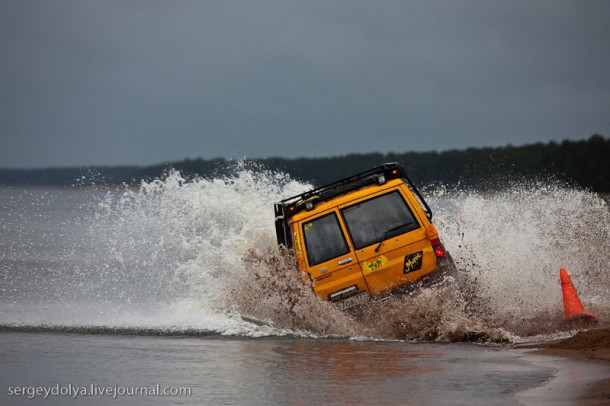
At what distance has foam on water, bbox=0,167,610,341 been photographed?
1235 centimetres

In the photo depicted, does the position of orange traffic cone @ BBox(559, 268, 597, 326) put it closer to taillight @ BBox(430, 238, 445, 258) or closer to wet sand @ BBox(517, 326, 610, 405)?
wet sand @ BBox(517, 326, 610, 405)

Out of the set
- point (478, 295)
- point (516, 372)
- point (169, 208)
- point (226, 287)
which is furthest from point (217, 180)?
point (516, 372)

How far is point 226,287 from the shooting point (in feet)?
49.9

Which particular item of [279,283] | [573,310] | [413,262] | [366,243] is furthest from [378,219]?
[573,310]

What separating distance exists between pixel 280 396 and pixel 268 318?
4.90 meters

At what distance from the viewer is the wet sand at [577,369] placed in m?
8.11

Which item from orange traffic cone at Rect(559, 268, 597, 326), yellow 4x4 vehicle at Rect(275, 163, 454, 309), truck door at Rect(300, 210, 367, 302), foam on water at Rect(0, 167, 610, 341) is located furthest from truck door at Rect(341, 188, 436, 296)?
orange traffic cone at Rect(559, 268, 597, 326)

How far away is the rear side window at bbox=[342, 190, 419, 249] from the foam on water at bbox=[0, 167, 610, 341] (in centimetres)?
81

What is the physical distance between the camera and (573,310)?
12.4 m

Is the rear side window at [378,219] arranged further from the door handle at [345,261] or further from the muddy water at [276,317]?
the muddy water at [276,317]

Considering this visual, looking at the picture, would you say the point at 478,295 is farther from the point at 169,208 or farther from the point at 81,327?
the point at 169,208

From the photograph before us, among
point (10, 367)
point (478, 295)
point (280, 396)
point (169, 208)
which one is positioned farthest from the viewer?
point (169, 208)

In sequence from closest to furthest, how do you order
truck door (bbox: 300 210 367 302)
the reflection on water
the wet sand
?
the wet sand
the reflection on water
truck door (bbox: 300 210 367 302)

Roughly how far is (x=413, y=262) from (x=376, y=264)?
0.46 metres
